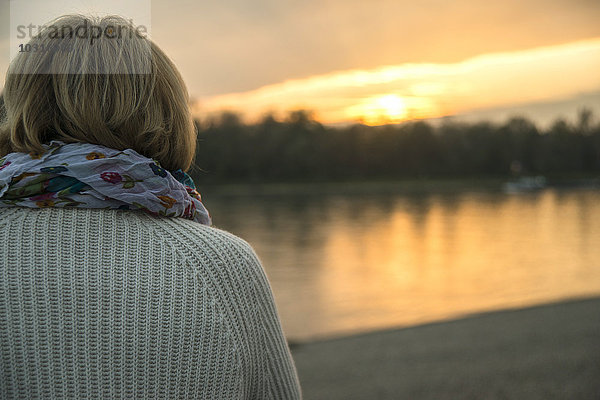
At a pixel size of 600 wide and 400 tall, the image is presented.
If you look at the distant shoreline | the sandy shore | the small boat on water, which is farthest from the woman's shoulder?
the small boat on water

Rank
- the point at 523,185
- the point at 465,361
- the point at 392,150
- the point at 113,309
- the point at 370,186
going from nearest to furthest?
the point at 113,309
the point at 465,361
the point at 523,185
the point at 370,186
the point at 392,150

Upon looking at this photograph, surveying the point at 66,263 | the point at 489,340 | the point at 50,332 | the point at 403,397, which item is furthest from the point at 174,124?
the point at 489,340

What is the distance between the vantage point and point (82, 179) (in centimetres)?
110

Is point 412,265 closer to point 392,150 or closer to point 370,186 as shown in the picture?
point 370,186

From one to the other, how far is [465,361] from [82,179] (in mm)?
4176

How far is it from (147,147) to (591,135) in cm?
7092

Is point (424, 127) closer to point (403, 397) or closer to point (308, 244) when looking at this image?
point (308, 244)

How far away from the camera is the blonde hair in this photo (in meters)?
1.17

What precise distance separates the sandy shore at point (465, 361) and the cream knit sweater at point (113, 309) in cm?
305

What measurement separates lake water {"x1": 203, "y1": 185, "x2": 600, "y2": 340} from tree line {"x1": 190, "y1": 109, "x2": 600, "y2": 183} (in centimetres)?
3089

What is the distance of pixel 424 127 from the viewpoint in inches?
2773

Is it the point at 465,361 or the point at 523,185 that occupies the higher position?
the point at 465,361

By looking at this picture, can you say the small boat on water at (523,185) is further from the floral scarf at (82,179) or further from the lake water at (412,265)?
the floral scarf at (82,179)

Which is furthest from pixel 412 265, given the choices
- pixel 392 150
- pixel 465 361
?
pixel 392 150
